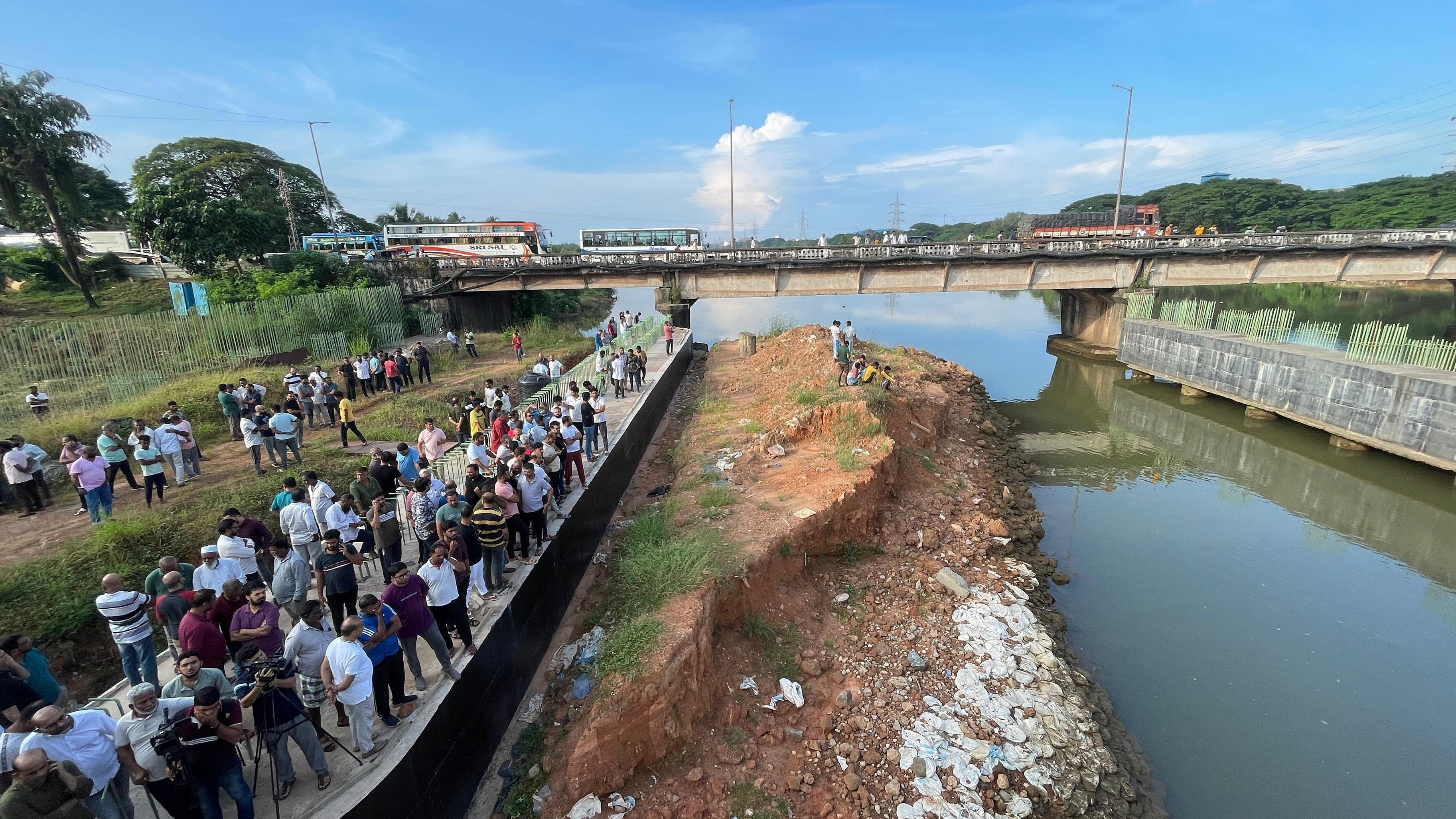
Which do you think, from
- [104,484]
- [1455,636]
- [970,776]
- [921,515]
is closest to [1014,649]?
[970,776]

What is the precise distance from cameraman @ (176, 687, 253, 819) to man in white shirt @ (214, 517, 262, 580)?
228 centimetres

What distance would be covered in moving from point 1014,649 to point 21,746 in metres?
9.32

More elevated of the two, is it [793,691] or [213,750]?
[213,750]

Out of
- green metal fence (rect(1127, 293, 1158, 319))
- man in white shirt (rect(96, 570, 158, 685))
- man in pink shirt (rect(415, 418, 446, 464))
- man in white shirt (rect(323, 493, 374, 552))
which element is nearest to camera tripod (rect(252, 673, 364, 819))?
man in white shirt (rect(96, 570, 158, 685))

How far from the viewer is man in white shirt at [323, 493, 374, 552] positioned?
6375 millimetres

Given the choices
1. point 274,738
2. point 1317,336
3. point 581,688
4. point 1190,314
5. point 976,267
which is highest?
point 976,267

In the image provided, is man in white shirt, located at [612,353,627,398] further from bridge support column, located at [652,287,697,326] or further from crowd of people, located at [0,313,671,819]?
bridge support column, located at [652,287,697,326]

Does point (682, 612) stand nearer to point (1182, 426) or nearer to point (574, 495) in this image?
point (574, 495)

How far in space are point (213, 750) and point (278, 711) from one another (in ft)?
1.30

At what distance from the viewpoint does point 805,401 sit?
1391cm

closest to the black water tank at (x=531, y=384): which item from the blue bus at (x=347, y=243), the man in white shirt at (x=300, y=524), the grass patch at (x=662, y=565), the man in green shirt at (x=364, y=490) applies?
the grass patch at (x=662, y=565)

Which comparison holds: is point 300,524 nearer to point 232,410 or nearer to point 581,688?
point 581,688

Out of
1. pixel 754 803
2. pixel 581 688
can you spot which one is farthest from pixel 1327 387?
pixel 581 688

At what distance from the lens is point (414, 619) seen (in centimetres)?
512
